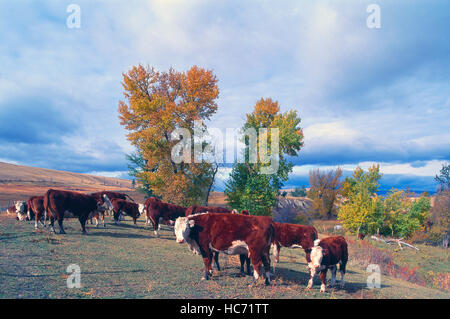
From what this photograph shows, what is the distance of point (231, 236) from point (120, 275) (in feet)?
11.2

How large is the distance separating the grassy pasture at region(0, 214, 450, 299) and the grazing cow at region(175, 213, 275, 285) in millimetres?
786

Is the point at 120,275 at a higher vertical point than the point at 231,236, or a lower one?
lower

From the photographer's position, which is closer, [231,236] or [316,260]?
[316,260]

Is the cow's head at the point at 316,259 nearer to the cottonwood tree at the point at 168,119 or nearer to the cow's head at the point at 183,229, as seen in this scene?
the cow's head at the point at 183,229

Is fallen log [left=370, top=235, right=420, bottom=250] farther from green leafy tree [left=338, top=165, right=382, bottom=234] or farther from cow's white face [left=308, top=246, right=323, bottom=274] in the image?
cow's white face [left=308, top=246, right=323, bottom=274]

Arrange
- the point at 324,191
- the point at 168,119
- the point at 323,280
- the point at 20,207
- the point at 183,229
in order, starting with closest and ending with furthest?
the point at 323,280
the point at 183,229
the point at 20,207
the point at 168,119
the point at 324,191

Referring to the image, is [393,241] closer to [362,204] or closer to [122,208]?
[362,204]

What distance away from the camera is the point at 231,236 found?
812 cm

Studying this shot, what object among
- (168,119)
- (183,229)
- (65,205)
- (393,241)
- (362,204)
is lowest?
(393,241)

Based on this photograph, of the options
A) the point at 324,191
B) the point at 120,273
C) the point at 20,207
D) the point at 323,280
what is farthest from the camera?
the point at 324,191

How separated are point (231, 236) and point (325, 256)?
297 centimetres

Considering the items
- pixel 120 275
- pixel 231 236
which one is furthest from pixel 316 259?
pixel 120 275
